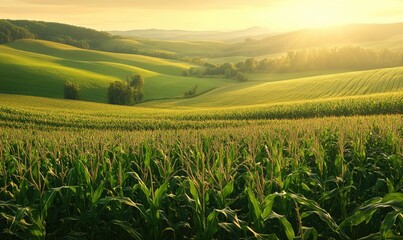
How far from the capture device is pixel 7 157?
10.6 metres

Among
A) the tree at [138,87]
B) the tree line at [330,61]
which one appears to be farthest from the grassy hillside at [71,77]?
the tree line at [330,61]

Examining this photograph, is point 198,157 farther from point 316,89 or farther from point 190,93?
point 190,93

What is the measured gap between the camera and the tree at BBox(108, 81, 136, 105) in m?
96.8

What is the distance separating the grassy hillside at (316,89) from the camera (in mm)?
74938

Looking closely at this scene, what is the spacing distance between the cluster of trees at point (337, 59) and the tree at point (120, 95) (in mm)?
62793

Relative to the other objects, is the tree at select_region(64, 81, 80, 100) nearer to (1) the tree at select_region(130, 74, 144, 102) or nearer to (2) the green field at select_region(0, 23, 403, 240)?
(2) the green field at select_region(0, 23, 403, 240)

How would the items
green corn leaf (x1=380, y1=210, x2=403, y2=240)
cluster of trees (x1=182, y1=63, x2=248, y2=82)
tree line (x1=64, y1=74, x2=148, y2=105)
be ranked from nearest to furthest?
green corn leaf (x1=380, y1=210, x2=403, y2=240) < tree line (x1=64, y1=74, x2=148, y2=105) < cluster of trees (x1=182, y1=63, x2=248, y2=82)

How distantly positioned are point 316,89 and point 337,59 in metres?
57.6

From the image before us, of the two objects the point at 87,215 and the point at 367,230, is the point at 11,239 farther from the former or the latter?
the point at 367,230

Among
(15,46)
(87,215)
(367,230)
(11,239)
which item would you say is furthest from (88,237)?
(15,46)

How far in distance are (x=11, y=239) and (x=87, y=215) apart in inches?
64.3

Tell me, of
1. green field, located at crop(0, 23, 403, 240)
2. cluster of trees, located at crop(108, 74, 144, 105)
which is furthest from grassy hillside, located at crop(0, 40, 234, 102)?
cluster of trees, located at crop(108, 74, 144, 105)

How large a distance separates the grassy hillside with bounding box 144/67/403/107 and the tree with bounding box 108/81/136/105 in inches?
475

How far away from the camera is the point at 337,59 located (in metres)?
135
